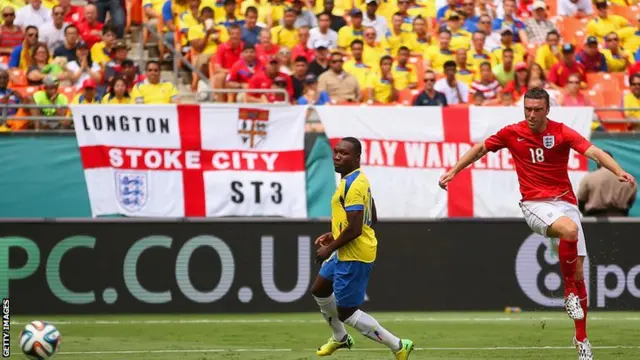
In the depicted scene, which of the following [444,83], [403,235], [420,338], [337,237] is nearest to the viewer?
[337,237]

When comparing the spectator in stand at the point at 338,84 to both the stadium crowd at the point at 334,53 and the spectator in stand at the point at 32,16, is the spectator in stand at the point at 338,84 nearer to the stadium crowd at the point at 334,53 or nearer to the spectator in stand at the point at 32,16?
the stadium crowd at the point at 334,53

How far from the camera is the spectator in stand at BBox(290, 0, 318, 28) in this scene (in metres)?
20.8

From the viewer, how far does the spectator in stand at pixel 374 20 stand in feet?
68.8

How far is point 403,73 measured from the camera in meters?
19.4

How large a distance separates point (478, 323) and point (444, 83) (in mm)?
5616

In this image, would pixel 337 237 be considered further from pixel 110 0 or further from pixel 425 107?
pixel 110 0

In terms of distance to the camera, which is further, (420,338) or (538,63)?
(538,63)

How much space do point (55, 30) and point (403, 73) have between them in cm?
579

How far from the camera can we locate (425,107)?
16.5 meters

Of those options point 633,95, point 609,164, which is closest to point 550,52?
point 633,95

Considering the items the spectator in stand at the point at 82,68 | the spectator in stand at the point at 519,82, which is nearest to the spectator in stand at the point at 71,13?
the spectator in stand at the point at 82,68

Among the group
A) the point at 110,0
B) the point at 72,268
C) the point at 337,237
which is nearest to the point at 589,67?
the point at 110,0

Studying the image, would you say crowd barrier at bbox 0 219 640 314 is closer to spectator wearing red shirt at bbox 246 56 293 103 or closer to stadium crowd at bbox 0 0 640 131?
stadium crowd at bbox 0 0 640 131

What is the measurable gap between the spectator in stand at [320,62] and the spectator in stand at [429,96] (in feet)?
5.57
